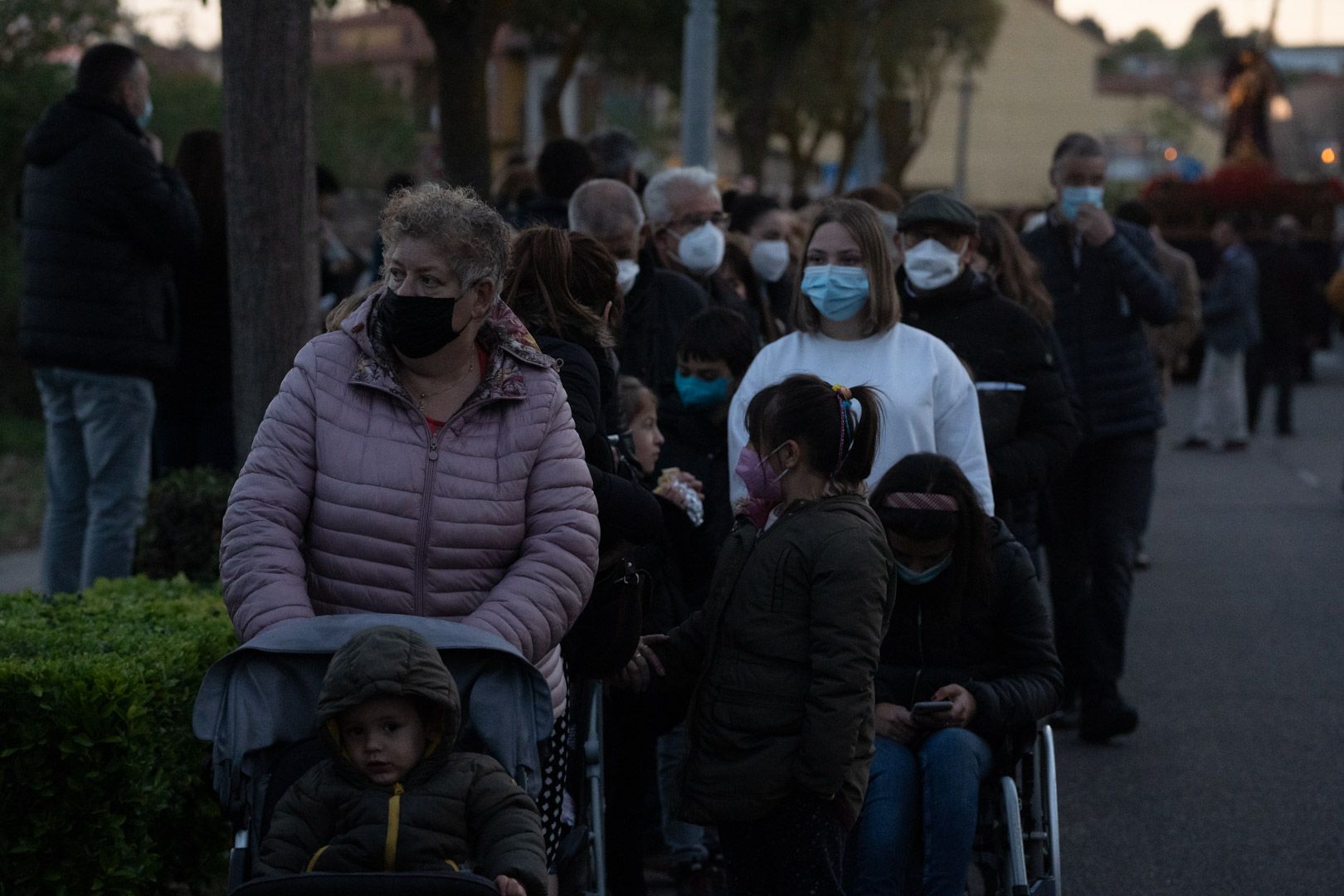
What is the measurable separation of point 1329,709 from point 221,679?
594 cm

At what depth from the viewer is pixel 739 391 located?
5.75 m

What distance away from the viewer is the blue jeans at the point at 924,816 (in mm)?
4695

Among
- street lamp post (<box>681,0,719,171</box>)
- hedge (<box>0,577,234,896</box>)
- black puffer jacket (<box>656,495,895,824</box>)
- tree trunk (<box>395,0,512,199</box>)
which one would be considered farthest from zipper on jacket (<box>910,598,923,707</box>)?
street lamp post (<box>681,0,719,171</box>)

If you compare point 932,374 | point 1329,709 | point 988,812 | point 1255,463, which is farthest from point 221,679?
point 1255,463

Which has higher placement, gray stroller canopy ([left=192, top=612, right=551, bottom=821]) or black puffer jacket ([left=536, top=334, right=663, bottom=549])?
black puffer jacket ([left=536, top=334, right=663, bottom=549])

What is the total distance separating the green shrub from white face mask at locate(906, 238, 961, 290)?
2.69 m

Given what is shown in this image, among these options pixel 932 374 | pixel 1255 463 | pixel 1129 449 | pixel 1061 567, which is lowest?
pixel 1255 463

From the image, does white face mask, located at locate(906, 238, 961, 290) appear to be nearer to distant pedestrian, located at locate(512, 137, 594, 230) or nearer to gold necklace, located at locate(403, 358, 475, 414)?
gold necklace, located at locate(403, 358, 475, 414)

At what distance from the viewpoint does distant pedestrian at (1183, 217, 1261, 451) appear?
18.5 metres

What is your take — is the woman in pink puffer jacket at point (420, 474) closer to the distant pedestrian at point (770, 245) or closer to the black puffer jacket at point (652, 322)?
the black puffer jacket at point (652, 322)

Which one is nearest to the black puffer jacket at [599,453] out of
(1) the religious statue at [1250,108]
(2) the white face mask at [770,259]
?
(2) the white face mask at [770,259]

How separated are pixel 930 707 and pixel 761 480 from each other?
2.57 ft

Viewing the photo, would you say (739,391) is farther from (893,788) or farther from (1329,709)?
(1329,709)

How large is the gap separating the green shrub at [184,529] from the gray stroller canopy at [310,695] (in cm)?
347
